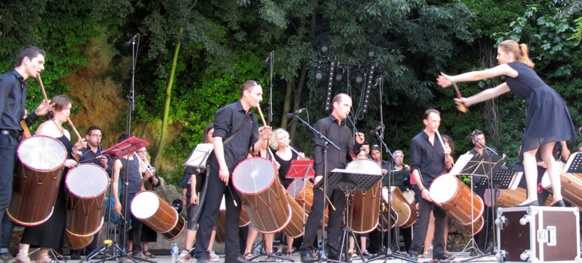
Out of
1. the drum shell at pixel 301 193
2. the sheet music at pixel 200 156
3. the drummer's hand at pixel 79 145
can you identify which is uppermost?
the drummer's hand at pixel 79 145

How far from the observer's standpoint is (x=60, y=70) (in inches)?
526

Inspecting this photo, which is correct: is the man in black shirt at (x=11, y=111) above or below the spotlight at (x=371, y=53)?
below

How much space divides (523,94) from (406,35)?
892 cm

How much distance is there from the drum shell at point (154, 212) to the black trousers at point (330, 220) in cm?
209

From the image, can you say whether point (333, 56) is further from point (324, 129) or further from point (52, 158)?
point (52, 158)

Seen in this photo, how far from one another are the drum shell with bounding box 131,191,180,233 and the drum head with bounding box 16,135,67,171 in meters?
2.02

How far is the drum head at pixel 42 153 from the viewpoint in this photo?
688 centimetres

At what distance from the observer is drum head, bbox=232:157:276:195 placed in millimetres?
6816

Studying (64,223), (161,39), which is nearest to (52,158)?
(64,223)

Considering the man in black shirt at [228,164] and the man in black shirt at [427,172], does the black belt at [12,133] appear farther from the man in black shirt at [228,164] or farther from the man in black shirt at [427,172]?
the man in black shirt at [427,172]

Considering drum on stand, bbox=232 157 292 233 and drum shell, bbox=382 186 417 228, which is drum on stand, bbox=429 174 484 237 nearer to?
drum shell, bbox=382 186 417 228

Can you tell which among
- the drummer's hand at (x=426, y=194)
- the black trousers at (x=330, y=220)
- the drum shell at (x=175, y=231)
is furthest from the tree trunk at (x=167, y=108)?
the drummer's hand at (x=426, y=194)

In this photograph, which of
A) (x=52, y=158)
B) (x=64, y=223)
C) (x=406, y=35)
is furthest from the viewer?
(x=406, y=35)

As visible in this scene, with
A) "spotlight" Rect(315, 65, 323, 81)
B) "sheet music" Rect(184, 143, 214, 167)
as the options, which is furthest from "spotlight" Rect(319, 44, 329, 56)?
"sheet music" Rect(184, 143, 214, 167)
